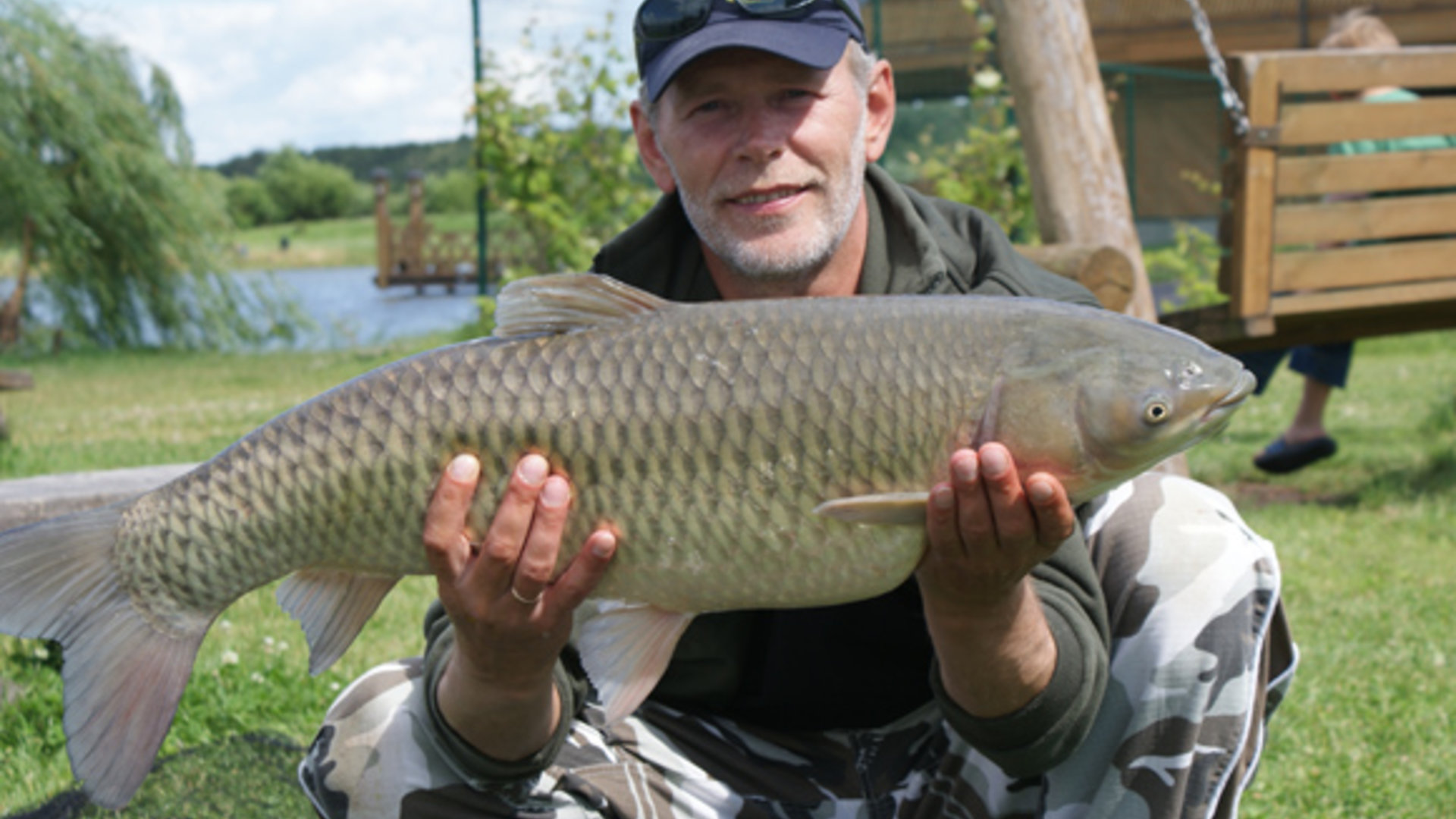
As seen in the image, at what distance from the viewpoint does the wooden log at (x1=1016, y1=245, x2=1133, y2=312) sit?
3.87m

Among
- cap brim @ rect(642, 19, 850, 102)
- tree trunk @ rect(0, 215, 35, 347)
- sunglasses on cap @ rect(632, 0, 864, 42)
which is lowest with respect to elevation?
tree trunk @ rect(0, 215, 35, 347)

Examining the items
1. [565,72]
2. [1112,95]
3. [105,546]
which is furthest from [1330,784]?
[565,72]

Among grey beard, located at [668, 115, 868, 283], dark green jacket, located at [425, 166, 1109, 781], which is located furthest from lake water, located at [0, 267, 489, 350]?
grey beard, located at [668, 115, 868, 283]

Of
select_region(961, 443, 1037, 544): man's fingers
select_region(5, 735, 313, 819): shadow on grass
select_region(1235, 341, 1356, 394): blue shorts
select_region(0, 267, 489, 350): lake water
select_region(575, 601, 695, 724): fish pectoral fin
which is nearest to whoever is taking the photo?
select_region(961, 443, 1037, 544): man's fingers

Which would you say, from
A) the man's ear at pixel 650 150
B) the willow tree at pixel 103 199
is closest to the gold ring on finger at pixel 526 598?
the man's ear at pixel 650 150

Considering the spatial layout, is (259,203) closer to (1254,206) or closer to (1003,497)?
(1254,206)

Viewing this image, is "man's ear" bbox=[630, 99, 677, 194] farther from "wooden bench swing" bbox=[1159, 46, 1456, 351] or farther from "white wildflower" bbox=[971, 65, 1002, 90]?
"white wildflower" bbox=[971, 65, 1002, 90]

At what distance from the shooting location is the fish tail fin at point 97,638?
1.91 metres

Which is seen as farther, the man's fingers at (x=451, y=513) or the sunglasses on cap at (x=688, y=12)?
the sunglasses on cap at (x=688, y=12)

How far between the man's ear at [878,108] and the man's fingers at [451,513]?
1157 millimetres

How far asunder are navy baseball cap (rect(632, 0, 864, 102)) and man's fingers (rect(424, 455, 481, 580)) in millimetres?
928

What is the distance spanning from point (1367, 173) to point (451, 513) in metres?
4.65

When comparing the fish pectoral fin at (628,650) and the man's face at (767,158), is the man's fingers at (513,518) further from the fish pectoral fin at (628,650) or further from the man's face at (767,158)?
the man's face at (767,158)

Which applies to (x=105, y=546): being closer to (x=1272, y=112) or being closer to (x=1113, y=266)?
(x=1113, y=266)
